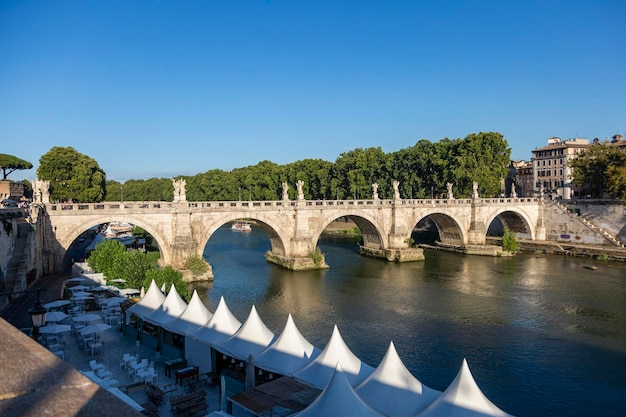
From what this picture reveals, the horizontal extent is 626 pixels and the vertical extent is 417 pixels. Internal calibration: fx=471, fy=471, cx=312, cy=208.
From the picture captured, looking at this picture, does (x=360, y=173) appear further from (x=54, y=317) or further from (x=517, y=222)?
(x=54, y=317)

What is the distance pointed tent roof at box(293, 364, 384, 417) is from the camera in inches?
504

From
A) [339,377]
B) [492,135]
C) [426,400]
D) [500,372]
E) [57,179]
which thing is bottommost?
[500,372]

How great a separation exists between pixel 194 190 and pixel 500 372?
115563 millimetres

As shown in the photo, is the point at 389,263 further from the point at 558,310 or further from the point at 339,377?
the point at 339,377

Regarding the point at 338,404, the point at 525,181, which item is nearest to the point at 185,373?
the point at 338,404

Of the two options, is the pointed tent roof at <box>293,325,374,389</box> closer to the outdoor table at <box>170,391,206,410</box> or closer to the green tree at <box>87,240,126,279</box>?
the outdoor table at <box>170,391,206,410</box>

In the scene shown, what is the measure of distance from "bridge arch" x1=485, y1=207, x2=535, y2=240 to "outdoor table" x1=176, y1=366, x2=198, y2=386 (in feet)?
193

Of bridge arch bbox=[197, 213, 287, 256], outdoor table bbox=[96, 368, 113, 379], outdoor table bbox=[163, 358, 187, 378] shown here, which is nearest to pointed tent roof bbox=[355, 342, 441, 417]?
outdoor table bbox=[163, 358, 187, 378]

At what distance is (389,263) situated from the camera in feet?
185

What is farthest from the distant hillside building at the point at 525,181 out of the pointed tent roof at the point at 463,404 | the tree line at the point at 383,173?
the pointed tent roof at the point at 463,404

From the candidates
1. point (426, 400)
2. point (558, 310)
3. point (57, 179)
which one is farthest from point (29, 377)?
point (57, 179)

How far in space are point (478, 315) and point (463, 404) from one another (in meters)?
22.5

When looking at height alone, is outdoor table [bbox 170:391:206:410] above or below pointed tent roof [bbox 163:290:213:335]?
below

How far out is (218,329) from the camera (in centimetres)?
2100
